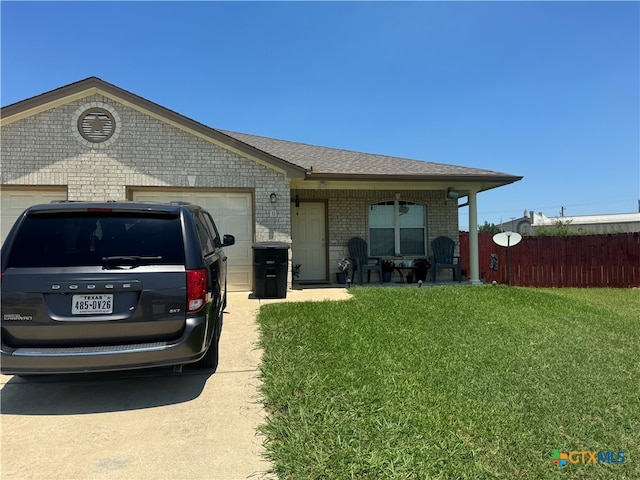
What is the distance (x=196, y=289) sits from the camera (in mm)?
3447

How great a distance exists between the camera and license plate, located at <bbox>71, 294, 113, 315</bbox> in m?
3.17

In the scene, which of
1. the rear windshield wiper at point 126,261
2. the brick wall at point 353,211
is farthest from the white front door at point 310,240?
the rear windshield wiper at point 126,261

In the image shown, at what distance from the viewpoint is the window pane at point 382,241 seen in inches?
464

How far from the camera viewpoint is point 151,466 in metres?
2.61

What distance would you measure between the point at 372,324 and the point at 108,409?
366cm

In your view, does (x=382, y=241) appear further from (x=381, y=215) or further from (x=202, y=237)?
(x=202, y=237)

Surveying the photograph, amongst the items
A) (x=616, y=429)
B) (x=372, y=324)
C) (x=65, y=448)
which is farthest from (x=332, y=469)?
(x=372, y=324)

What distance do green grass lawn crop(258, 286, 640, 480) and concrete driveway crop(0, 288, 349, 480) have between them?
281 mm

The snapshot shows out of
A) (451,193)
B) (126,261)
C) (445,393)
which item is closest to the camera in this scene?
(126,261)

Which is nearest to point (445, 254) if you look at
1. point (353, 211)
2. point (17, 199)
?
point (353, 211)

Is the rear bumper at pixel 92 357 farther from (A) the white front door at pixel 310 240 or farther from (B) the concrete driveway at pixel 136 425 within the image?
(A) the white front door at pixel 310 240

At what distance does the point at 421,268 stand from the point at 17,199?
33.2 feet

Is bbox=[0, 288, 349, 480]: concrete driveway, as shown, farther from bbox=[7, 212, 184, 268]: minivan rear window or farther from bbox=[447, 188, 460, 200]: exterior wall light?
bbox=[447, 188, 460, 200]: exterior wall light

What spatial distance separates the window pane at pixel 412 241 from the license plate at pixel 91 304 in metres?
9.67
